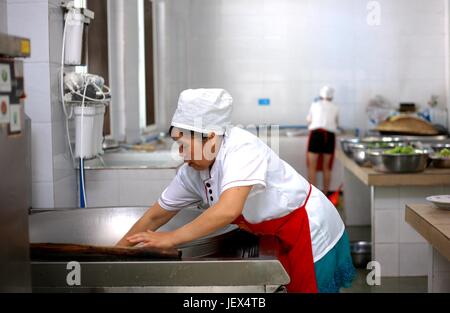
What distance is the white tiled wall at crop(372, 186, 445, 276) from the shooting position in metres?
2.59

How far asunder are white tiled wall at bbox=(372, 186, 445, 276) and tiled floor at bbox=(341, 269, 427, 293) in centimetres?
3

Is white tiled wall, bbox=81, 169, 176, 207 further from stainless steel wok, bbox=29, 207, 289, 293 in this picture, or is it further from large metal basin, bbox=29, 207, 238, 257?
stainless steel wok, bbox=29, 207, 289, 293

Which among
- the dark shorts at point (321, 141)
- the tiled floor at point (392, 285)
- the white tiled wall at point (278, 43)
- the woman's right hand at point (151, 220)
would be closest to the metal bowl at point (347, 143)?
the dark shorts at point (321, 141)

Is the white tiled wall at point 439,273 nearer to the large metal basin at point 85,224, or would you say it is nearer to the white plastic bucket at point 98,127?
the large metal basin at point 85,224

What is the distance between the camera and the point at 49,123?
1821 millimetres

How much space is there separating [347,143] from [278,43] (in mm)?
862

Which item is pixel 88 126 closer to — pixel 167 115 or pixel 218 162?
pixel 167 115

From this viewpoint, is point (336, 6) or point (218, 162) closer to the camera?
point (218, 162)

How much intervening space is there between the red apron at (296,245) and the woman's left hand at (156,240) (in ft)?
0.89

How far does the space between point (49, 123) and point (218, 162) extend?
65cm

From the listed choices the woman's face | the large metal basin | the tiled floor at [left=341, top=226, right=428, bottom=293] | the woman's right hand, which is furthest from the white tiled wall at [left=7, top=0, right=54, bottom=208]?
the tiled floor at [left=341, top=226, right=428, bottom=293]
